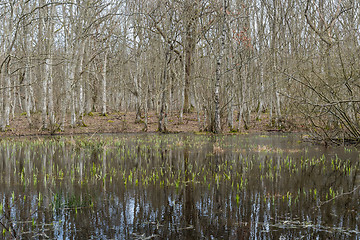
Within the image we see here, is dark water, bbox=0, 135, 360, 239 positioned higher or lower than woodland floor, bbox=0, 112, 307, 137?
lower

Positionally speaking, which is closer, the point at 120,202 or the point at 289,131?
the point at 120,202

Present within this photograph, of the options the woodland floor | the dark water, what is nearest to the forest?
the woodland floor

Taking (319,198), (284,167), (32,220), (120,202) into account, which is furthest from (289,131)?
(32,220)

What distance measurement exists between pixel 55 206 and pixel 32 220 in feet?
2.40

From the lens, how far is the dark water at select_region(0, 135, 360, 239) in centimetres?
402

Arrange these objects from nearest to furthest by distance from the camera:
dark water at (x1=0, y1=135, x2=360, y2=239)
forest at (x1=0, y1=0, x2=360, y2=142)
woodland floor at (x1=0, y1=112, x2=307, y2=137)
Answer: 1. dark water at (x1=0, y1=135, x2=360, y2=239)
2. forest at (x1=0, y1=0, x2=360, y2=142)
3. woodland floor at (x1=0, y1=112, x2=307, y2=137)

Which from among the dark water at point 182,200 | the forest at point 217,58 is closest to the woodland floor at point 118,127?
the forest at point 217,58

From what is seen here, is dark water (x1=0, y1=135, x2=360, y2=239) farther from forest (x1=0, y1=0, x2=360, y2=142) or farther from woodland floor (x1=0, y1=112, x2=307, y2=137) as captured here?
woodland floor (x1=0, y1=112, x2=307, y2=137)

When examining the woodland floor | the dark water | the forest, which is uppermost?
the forest

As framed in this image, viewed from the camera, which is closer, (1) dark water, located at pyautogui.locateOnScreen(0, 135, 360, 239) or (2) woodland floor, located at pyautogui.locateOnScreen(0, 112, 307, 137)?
(1) dark water, located at pyautogui.locateOnScreen(0, 135, 360, 239)

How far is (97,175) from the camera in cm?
735

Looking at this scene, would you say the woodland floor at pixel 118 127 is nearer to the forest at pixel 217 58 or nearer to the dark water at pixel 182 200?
the forest at pixel 217 58

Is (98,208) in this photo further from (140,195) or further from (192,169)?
(192,169)

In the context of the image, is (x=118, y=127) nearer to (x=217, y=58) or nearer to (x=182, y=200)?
(x=217, y=58)
